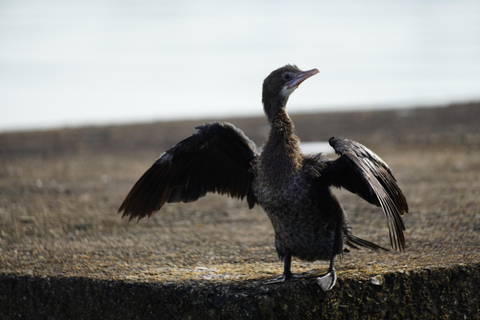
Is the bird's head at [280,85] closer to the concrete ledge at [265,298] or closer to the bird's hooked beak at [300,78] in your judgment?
the bird's hooked beak at [300,78]

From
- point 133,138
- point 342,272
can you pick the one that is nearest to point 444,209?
point 342,272

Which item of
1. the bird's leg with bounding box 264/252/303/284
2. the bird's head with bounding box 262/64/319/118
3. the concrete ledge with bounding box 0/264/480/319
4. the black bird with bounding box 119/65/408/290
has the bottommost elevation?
the concrete ledge with bounding box 0/264/480/319

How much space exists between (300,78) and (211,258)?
5.76 ft

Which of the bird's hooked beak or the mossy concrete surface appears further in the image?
the bird's hooked beak

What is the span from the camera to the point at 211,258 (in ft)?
16.4

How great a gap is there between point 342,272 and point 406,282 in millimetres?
459

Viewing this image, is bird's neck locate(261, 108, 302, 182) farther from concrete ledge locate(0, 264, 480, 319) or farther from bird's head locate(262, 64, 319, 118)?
concrete ledge locate(0, 264, 480, 319)

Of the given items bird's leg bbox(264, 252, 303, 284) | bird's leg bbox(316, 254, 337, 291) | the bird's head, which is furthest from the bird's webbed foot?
the bird's head

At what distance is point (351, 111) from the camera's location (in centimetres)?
1530

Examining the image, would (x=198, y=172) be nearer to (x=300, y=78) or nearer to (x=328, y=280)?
(x=300, y=78)

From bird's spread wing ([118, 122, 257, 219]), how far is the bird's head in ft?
1.15

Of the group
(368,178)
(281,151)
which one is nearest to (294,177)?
(281,151)

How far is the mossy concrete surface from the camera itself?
4.11 m

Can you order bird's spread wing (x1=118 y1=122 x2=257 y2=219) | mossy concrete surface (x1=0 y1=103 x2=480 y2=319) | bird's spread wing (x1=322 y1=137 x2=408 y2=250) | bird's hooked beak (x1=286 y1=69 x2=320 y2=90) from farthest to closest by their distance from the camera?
bird's spread wing (x1=118 y1=122 x2=257 y2=219) → bird's hooked beak (x1=286 y1=69 x2=320 y2=90) → mossy concrete surface (x1=0 y1=103 x2=480 y2=319) → bird's spread wing (x1=322 y1=137 x2=408 y2=250)
